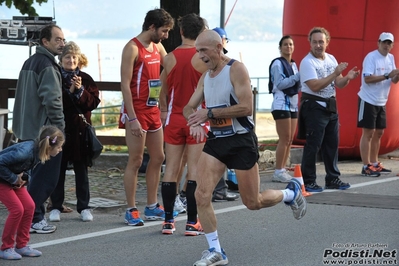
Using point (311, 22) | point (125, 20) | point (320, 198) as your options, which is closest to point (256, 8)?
point (125, 20)

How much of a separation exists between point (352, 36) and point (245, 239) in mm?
6558

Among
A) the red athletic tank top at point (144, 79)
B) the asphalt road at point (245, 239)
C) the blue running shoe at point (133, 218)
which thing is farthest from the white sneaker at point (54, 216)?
the red athletic tank top at point (144, 79)

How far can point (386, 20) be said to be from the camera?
42.7 feet

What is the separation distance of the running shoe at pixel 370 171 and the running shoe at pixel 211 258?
5516 millimetres

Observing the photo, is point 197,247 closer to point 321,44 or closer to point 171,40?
point 321,44

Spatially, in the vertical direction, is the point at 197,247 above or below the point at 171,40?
below

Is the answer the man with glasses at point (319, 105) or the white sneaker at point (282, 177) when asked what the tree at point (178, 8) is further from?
the white sneaker at point (282, 177)

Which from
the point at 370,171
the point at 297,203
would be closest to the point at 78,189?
the point at 297,203

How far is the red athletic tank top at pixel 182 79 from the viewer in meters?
7.66

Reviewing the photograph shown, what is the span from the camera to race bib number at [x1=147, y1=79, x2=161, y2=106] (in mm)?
8078

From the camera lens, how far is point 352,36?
13.1 meters

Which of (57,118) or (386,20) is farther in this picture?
(386,20)

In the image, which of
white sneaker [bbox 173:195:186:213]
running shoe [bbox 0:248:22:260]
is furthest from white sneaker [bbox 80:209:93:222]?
running shoe [bbox 0:248:22:260]

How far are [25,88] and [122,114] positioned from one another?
103 cm
